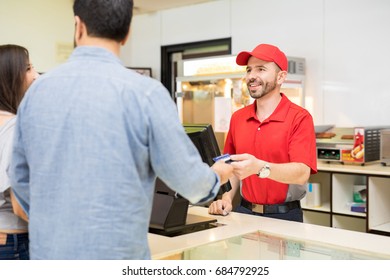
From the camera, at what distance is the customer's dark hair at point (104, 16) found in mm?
1358

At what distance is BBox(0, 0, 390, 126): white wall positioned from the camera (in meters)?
4.68

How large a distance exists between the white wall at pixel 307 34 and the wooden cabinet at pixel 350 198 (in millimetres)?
695

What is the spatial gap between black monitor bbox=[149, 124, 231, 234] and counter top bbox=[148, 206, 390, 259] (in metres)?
0.07

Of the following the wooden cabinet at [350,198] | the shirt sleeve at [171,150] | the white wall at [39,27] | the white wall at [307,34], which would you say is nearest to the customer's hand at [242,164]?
the shirt sleeve at [171,150]

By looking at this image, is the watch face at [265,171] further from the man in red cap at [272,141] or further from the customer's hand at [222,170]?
the customer's hand at [222,170]

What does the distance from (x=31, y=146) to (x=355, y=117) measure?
3958 millimetres

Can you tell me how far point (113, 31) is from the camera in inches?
54.7

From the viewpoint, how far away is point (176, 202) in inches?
91.5

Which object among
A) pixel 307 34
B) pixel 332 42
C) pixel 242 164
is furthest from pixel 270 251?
pixel 307 34

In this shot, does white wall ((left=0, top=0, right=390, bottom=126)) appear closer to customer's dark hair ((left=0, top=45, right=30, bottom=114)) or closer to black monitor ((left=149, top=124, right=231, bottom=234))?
black monitor ((left=149, top=124, right=231, bottom=234))

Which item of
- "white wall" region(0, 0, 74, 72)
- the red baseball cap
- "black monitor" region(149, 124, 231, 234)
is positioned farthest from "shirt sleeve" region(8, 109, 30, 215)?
"white wall" region(0, 0, 74, 72)

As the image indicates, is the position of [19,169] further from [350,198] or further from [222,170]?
[350,198]

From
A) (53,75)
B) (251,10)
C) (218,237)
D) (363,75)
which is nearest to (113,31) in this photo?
(53,75)
